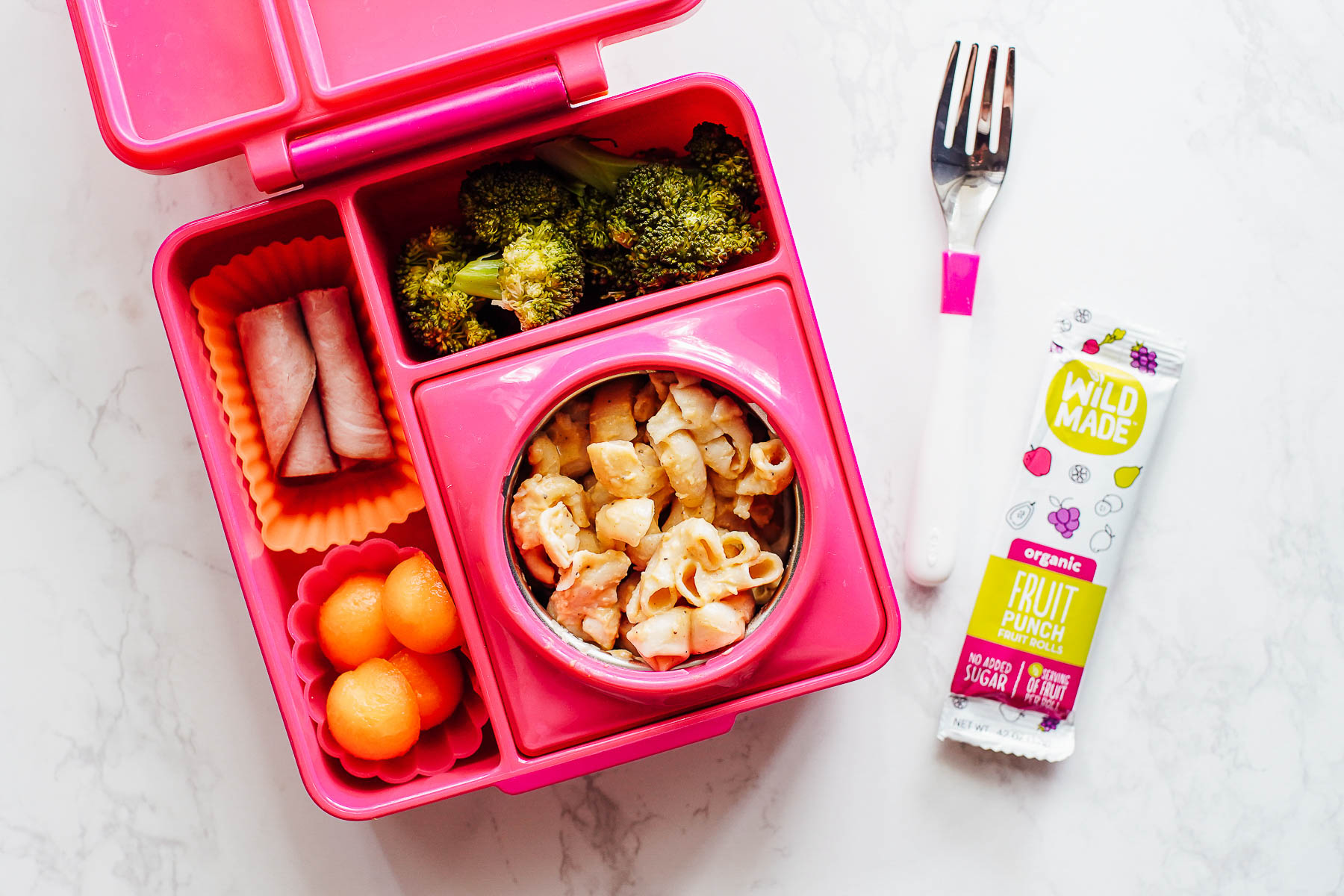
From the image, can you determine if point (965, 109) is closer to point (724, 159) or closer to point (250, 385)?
point (724, 159)

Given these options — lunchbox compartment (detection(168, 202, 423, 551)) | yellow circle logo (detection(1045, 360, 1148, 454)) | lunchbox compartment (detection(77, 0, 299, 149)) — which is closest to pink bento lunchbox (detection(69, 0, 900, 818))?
lunchbox compartment (detection(77, 0, 299, 149))

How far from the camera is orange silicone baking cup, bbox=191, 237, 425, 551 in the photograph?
1272mm

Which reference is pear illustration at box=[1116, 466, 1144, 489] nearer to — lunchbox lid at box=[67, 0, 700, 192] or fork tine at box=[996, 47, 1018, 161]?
fork tine at box=[996, 47, 1018, 161]

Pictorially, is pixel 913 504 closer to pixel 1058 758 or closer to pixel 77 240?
pixel 1058 758

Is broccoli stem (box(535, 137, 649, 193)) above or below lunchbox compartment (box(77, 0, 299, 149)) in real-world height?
below

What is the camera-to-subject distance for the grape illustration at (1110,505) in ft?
4.63

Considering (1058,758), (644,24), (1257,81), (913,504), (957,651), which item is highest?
(644,24)

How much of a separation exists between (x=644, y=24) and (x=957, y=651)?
982 millimetres

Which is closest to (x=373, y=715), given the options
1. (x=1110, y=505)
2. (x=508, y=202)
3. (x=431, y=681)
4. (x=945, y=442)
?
(x=431, y=681)

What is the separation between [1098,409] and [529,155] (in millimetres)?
898

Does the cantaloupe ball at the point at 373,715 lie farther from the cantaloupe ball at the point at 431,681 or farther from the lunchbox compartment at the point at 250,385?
the lunchbox compartment at the point at 250,385

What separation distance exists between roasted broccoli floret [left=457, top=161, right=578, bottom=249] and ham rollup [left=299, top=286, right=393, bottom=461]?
26cm

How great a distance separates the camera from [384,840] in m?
1.43

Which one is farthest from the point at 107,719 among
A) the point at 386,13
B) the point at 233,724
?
the point at 386,13
